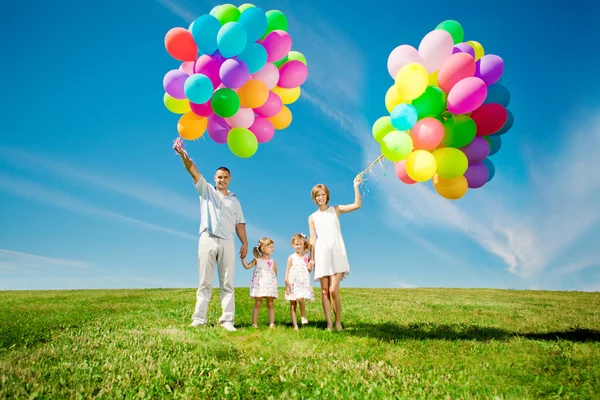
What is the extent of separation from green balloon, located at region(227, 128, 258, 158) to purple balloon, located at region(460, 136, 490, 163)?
12.1ft

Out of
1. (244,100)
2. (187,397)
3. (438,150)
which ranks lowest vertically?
(187,397)

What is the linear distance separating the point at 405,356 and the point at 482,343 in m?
1.95

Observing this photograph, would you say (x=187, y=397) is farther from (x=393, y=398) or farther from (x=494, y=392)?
(x=494, y=392)

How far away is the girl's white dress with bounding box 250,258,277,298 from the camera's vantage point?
8367mm

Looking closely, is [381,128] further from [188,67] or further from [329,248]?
[188,67]

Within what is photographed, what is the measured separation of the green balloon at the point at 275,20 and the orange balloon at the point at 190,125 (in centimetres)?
204

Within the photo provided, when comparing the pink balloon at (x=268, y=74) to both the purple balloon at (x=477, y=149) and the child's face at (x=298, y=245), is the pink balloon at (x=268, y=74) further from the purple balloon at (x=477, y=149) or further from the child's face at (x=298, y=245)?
the purple balloon at (x=477, y=149)

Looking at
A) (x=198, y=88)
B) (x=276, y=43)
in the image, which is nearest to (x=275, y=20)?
(x=276, y=43)

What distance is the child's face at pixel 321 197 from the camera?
26.1 feet

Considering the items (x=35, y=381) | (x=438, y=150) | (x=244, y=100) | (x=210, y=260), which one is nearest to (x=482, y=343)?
(x=438, y=150)

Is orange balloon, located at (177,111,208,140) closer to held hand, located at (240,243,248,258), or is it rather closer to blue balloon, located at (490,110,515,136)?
held hand, located at (240,243,248,258)

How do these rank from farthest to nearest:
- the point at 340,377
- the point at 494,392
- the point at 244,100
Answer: the point at 244,100, the point at 340,377, the point at 494,392

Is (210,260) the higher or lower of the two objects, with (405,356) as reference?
higher

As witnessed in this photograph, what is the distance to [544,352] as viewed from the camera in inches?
250
